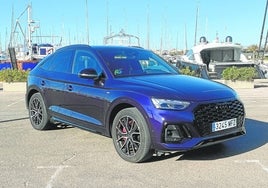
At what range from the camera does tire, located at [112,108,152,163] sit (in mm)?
5605

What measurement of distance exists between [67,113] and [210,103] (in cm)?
272

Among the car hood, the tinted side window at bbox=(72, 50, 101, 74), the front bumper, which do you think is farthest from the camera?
the tinted side window at bbox=(72, 50, 101, 74)

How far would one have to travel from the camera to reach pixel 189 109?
5.38 meters

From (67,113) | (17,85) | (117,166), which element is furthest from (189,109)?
(17,85)

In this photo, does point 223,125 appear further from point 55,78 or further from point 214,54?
point 214,54

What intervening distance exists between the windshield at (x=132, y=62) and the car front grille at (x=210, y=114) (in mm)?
1429

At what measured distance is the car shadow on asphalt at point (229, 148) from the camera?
6117mm

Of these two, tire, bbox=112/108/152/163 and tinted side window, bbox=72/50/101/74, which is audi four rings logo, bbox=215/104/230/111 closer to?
tire, bbox=112/108/152/163

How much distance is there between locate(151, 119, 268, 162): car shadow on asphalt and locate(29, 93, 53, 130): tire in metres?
2.87

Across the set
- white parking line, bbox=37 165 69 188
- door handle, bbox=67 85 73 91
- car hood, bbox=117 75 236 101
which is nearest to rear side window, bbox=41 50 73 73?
door handle, bbox=67 85 73 91

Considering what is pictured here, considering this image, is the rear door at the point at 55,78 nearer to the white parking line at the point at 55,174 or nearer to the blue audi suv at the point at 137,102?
the blue audi suv at the point at 137,102

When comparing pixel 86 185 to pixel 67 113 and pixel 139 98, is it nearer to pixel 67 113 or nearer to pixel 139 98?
pixel 139 98

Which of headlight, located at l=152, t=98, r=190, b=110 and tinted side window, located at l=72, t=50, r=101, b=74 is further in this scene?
tinted side window, located at l=72, t=50, r=101, b=74

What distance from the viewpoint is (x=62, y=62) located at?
296 inches
